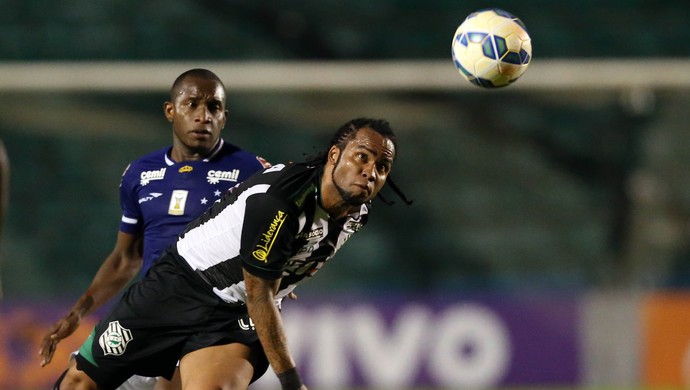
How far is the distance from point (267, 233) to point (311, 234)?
235 mm

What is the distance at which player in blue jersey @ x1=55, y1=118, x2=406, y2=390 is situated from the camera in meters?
4.38

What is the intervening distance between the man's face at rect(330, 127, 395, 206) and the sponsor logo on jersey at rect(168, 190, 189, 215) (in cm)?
102

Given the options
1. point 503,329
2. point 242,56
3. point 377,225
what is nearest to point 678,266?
point 503,329

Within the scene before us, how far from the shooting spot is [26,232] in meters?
10.2

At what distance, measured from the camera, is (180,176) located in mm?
5246

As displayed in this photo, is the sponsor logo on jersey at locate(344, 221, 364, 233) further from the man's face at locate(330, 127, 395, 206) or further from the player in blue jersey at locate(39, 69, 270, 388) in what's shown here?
the player in blue jersey at locate(39, 69, 270, 388)

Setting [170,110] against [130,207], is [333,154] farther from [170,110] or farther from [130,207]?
[130,207]

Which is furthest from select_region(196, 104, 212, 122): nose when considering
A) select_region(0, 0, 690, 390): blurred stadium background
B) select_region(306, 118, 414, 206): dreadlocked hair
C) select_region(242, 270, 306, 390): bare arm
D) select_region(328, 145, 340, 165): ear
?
select_region(0, 0, 690, 390): blurred stadium background

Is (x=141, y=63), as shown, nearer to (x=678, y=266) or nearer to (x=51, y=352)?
(x=678, y=266)

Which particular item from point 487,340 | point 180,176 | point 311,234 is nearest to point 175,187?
point 180,176

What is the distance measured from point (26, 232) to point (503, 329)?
4.10m

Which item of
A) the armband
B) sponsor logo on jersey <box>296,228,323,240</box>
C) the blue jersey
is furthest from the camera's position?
the blue jersey

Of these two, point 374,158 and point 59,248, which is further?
point 59,248

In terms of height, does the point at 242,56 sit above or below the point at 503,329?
above
